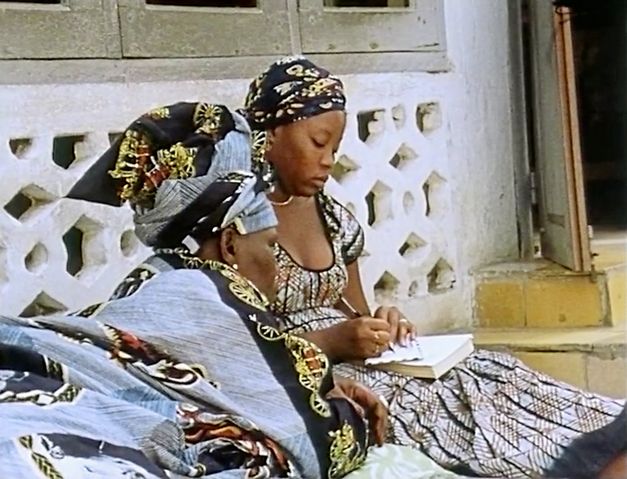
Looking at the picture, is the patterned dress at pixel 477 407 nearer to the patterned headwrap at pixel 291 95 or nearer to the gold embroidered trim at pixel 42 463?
the patterned headwrap at pixel 291 95

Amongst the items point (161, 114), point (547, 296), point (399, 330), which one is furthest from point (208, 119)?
point (547, 296)

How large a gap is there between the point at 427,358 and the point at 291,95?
2.20 ft

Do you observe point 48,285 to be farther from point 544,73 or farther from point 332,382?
point 544,73

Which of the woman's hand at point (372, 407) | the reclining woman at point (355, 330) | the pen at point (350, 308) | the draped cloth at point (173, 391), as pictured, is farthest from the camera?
the pen at point (350, 308)

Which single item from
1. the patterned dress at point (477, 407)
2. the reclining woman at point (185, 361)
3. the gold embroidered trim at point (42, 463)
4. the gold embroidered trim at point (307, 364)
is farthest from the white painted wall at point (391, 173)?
the gold embroidered trim at point (42, 463)

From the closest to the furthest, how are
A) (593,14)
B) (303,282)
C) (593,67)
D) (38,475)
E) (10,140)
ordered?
1. (38,475)
2. (303,282)
3. (10,140)
4. (593,14)
5. (593,67)

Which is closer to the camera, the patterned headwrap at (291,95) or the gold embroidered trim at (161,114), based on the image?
the gold embroidered trim at (161,114)

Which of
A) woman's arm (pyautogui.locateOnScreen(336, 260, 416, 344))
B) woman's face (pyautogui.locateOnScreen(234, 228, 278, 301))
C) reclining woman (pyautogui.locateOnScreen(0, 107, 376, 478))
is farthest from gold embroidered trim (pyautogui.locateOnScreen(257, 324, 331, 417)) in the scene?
woman's arm (pyautogui.locateOnScreen(336, 260, 416, 344))

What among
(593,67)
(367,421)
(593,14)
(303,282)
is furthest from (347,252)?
(593,67)

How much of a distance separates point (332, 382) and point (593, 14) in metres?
4.34

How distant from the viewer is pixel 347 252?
3.25m

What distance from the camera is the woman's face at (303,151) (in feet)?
10.2

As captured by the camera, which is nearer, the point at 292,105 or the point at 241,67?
the point at 292,105

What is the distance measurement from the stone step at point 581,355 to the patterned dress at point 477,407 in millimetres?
1462
